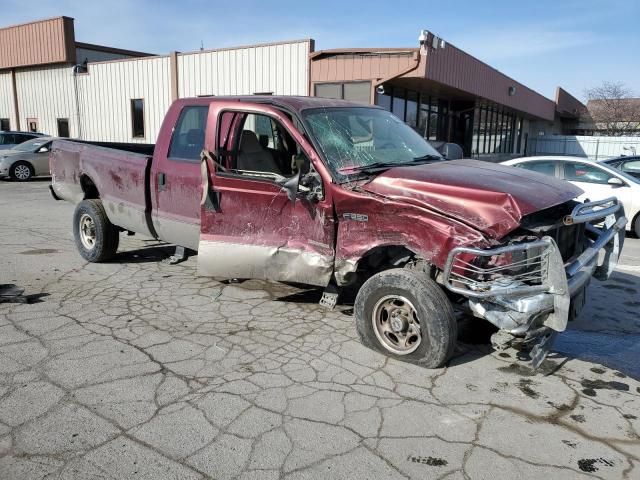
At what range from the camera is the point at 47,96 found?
2442 cm

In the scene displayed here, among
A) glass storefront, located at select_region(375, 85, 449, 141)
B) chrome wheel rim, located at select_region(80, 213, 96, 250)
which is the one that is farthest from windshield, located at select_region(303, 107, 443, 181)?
glass storefront, located at select_region(375, 85, 449, 141)

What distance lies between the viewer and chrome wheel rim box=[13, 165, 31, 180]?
16875 millimetres

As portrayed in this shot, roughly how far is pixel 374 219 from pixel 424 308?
0.75 m

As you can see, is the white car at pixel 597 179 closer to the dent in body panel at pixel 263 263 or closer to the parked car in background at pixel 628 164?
the parked car in background at pixel 628 164

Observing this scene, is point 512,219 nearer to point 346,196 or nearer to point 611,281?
point 346,196

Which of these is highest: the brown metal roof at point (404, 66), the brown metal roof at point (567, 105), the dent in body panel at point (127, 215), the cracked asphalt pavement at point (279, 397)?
the brown metal roof at point (567, 105)

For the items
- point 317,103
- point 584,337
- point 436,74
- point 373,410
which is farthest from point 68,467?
point 436,74

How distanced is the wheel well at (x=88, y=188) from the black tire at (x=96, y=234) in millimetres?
158

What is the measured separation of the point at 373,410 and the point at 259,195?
84.8 inches

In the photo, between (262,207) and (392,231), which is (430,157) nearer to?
(392,231)

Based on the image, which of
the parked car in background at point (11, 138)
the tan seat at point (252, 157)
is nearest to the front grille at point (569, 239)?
the tan seat at point (252, 157)

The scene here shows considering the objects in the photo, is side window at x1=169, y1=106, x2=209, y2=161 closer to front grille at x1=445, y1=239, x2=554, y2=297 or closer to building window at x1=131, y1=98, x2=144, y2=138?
front grille at x1=445, y1=239, x2=554, y2=297

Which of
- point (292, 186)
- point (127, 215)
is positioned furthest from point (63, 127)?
point (292, 186)

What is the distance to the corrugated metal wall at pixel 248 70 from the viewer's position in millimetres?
16031
